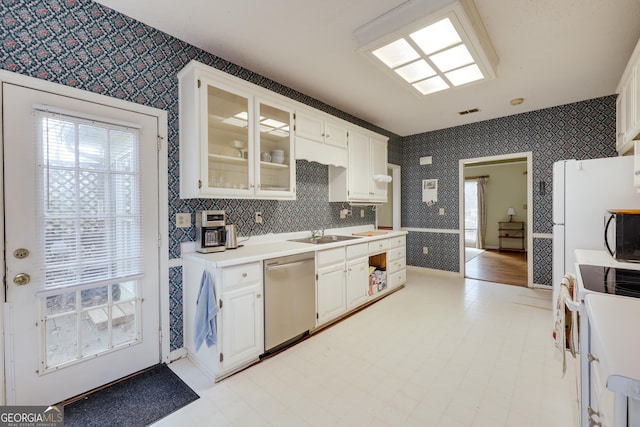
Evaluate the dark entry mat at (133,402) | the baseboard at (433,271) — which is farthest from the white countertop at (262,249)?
the baseboard at (433,271)

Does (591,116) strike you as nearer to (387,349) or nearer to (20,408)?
(387,349)

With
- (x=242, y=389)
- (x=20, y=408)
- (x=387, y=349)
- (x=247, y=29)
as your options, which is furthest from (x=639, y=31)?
(x=20, y=408)

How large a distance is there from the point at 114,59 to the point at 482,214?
8.78 metres

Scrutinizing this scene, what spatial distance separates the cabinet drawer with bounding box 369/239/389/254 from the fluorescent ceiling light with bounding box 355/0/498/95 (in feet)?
6.18

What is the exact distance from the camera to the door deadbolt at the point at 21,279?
1.64m

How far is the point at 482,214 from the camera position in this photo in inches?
318

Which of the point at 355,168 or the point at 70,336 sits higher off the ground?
the point at 355,168

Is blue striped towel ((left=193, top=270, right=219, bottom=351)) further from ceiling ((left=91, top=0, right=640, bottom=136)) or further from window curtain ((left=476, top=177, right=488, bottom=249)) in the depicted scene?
window curtain ((left=476, top=177, right=488, bottom=249))

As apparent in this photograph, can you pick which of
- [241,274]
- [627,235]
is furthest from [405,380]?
[627,235]

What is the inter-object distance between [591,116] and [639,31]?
179cm

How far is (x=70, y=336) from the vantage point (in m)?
1.83

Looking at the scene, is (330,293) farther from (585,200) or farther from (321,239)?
(585,200)

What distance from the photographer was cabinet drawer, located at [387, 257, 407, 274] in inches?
152

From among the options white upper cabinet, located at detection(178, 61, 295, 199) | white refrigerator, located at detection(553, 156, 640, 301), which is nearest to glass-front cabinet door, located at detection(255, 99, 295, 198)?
white upper cabinet, located at detection(178, 61, 295, 199)
